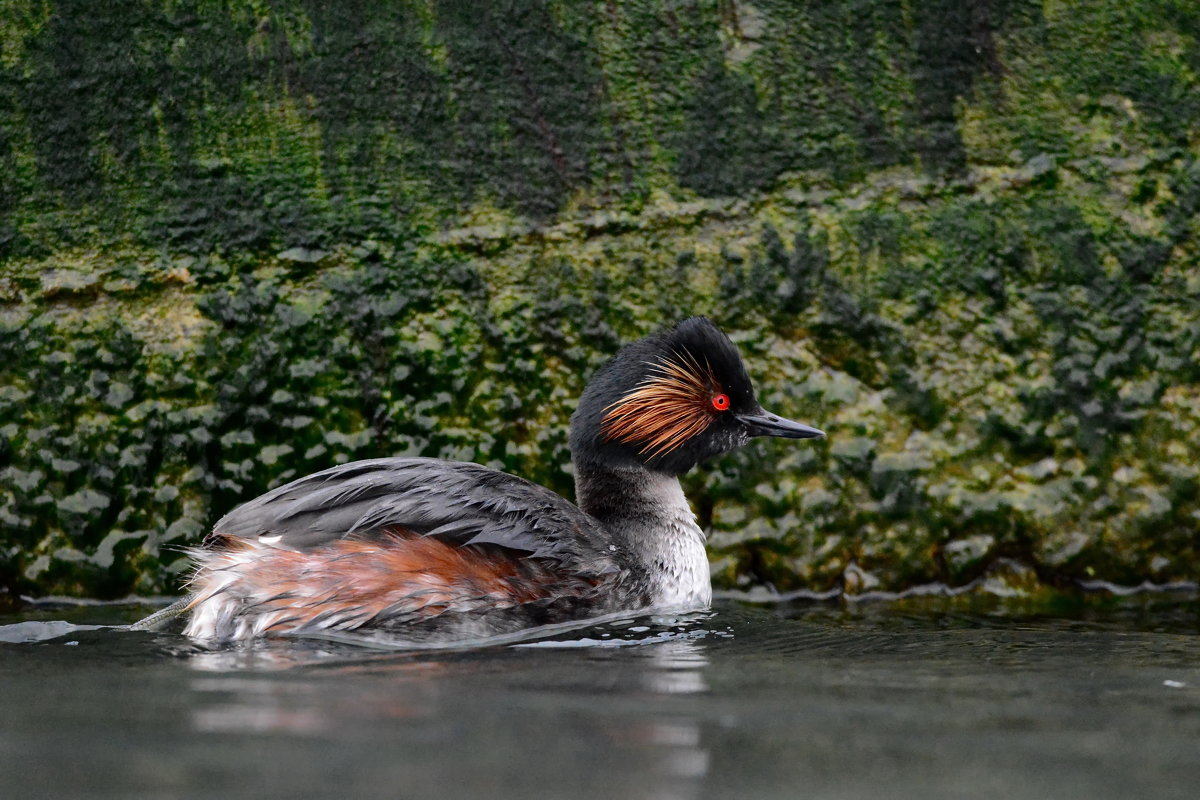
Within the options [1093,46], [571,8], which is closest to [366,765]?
[571,8]

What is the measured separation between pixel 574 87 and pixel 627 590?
1864 mm

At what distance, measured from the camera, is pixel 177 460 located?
4.73m

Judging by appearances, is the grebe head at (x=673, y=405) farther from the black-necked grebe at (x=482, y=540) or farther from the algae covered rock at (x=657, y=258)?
the algae covered rock at (x=657, y=258)

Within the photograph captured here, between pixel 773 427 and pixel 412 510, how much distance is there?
1.37m

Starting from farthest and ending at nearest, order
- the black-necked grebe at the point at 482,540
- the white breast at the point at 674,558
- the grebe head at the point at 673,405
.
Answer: the grebe head at the point at 673,405 → the white breast at the point at 674,558 → the black-necked grebe at the point at 482,540

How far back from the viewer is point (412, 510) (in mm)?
4090

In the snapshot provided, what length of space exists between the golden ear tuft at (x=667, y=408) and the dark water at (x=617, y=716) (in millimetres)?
910

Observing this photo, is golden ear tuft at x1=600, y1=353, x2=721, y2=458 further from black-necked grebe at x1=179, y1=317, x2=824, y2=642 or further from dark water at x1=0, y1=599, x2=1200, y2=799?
dark water at x1=0, y1=599, x2=1200, y2=799

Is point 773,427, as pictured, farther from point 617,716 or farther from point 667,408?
point 617,716

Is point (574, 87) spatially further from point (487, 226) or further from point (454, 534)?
point (454, 534)

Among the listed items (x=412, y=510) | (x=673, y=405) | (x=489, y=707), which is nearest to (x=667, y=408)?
(x=673, y=405)

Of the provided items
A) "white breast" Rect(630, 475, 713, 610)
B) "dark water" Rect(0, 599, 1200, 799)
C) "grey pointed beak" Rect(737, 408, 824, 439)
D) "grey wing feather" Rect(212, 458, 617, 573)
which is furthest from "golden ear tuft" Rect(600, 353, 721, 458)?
"dark water" Rect(0, 599, 1200, 799)

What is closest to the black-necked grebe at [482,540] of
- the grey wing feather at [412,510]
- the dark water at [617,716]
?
the grey wing feather at [412,510]

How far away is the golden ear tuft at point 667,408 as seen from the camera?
469cm
